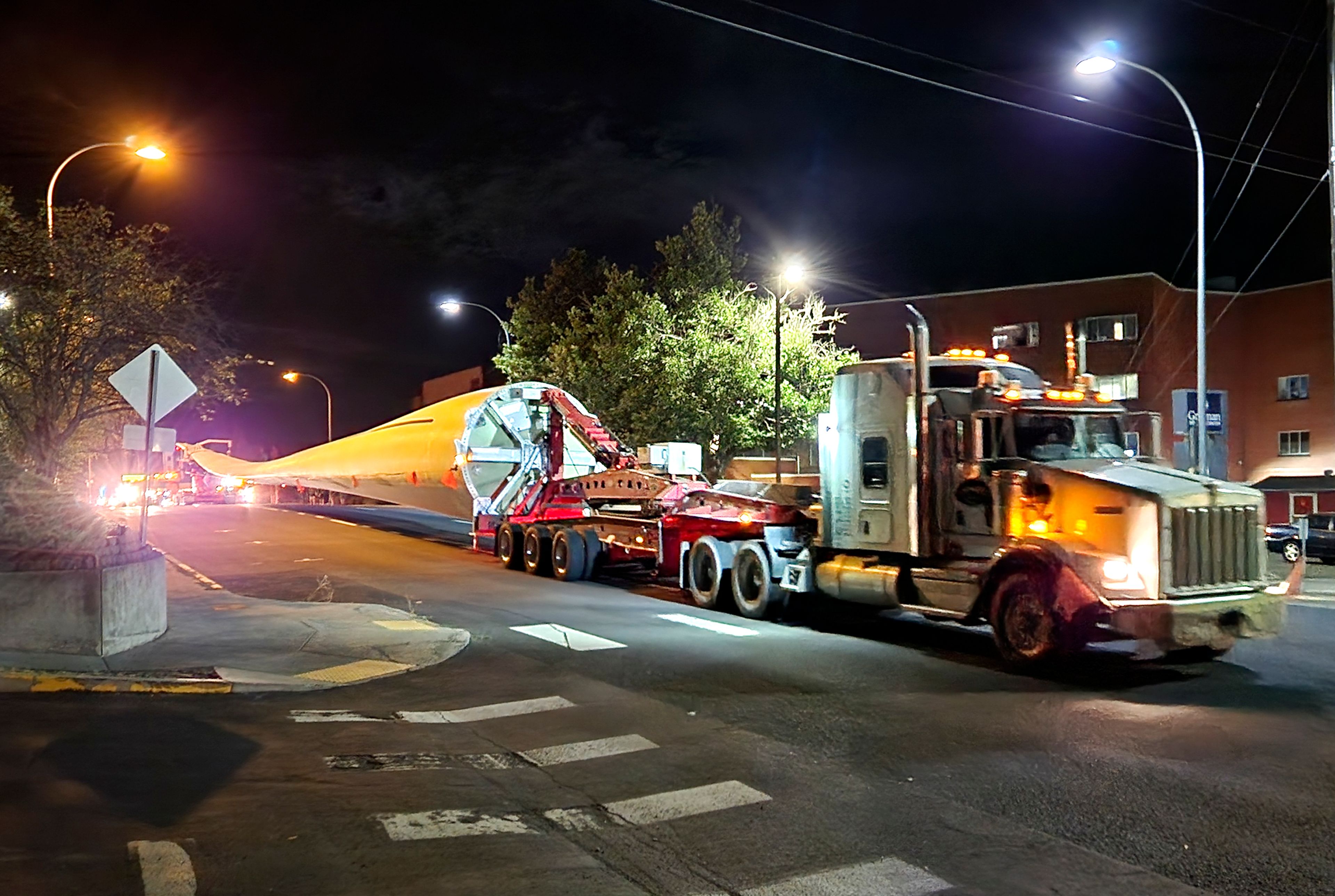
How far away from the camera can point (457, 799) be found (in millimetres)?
6734

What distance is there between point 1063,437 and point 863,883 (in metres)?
8.03

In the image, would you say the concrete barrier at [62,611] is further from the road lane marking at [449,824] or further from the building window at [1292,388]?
the building window at [1292,388]

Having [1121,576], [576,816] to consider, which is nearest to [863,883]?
[576,816]

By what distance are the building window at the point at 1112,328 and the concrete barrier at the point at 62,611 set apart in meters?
35.4

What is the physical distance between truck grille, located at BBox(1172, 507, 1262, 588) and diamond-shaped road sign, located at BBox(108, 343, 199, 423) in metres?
10.8

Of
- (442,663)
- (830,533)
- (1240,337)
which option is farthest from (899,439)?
(1240,337)

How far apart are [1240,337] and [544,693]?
37.9 meters

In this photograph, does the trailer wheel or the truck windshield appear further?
the trailer wheel

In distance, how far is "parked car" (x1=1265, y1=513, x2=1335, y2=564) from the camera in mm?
23281

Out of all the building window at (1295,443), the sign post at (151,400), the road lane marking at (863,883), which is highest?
the building window at (1295,443)

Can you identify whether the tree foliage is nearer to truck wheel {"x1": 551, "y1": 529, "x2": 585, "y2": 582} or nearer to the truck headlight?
truck wheel {"x1": 551, "y1": 529, "x2": 585, "y2": 582}

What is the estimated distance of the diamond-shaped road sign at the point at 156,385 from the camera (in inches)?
485

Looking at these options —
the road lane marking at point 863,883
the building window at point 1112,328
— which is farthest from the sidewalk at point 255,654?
the building window at point 1112,328

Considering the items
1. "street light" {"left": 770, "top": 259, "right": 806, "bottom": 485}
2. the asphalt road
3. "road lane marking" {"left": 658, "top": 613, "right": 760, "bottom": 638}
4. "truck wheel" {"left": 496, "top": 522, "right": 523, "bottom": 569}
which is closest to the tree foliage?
"street light" {"left": 770, "top": 259, "right": 806, "bottom": 485}
